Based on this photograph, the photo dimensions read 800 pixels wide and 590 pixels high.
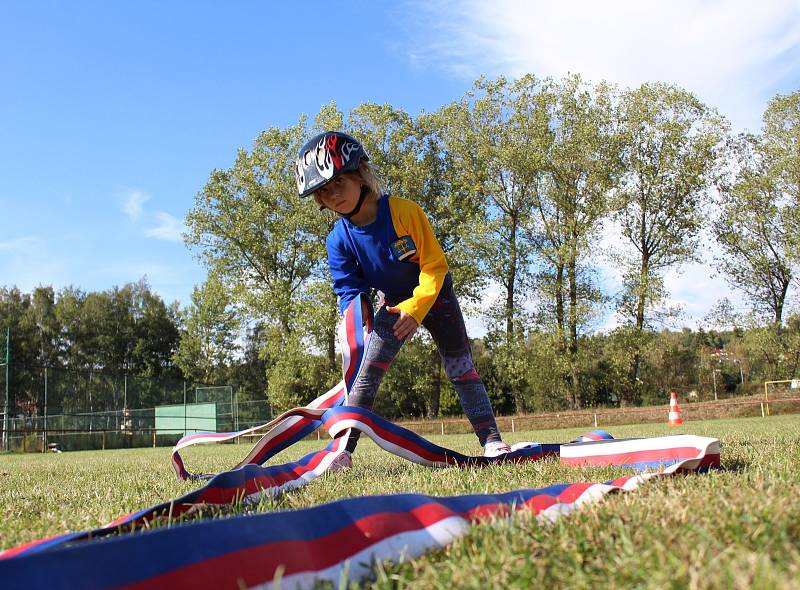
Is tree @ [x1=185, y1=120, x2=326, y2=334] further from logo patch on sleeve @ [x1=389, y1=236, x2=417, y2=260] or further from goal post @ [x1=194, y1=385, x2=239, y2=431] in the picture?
logo patch on sleeve @ [x1=389, y1=236, x2=417, y2=260]

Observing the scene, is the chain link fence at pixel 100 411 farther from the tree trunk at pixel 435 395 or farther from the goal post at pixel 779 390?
the goal post at pixel 779 390

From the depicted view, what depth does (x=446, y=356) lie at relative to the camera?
16.1 feet

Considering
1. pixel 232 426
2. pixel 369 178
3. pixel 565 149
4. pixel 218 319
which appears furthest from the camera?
pixel 218 319

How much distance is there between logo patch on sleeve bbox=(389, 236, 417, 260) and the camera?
4453mm

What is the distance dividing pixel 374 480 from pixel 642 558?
229 cm

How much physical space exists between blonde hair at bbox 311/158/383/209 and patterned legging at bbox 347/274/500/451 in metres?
0.79

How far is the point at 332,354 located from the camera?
3450cm

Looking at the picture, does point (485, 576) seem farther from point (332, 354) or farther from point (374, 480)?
point (332, 354)

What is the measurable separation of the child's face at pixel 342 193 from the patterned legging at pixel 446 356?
2.60 feet

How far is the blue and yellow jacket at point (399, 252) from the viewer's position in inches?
172

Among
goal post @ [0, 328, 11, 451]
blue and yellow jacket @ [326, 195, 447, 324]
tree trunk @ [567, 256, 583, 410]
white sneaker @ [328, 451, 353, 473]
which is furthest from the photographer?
tree trunk @ [567, 256, 583, 410]

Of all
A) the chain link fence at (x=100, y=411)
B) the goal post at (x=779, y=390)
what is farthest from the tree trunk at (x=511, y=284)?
the chain link fence at (x=100, y=411)

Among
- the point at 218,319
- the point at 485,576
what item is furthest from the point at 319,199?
the point at 218,319

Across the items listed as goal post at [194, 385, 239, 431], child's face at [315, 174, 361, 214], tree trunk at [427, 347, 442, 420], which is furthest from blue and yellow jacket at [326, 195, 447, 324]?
tree trunk at [427, 347, 442, 420]
